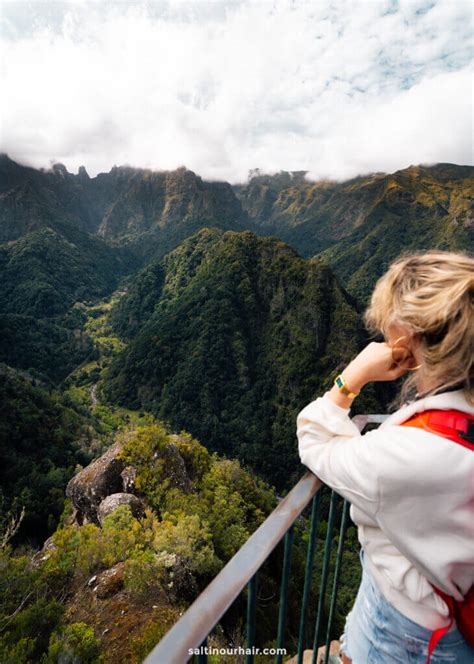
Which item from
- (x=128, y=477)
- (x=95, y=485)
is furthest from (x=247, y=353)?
(x=95, y=485)

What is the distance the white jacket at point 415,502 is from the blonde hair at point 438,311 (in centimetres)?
10

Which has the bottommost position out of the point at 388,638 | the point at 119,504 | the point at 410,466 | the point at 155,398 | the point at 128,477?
the point at 155,398

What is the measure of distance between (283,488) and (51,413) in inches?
1311

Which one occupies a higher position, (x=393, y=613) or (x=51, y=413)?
(x=393, y=613)

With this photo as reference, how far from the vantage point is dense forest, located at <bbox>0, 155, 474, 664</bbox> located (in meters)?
8.46

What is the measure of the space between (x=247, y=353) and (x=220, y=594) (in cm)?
7596

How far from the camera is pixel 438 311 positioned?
1.25 meters

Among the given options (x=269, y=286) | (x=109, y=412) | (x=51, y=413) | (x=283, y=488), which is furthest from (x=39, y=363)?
(x=283, y=488)

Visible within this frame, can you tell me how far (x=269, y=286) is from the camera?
8081 centimetres

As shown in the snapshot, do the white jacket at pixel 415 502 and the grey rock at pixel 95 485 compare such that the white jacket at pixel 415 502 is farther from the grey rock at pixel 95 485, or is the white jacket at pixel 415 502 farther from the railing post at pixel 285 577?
the grey rock at pixel 95 485

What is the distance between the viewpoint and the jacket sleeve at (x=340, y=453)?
117 centimetres

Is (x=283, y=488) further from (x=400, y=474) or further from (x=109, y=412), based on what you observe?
(x=400, y=474)

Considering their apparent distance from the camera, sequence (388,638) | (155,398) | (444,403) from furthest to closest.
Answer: (155,398) < (388,638) < (444,403)

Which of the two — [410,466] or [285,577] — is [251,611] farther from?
[410,466]
